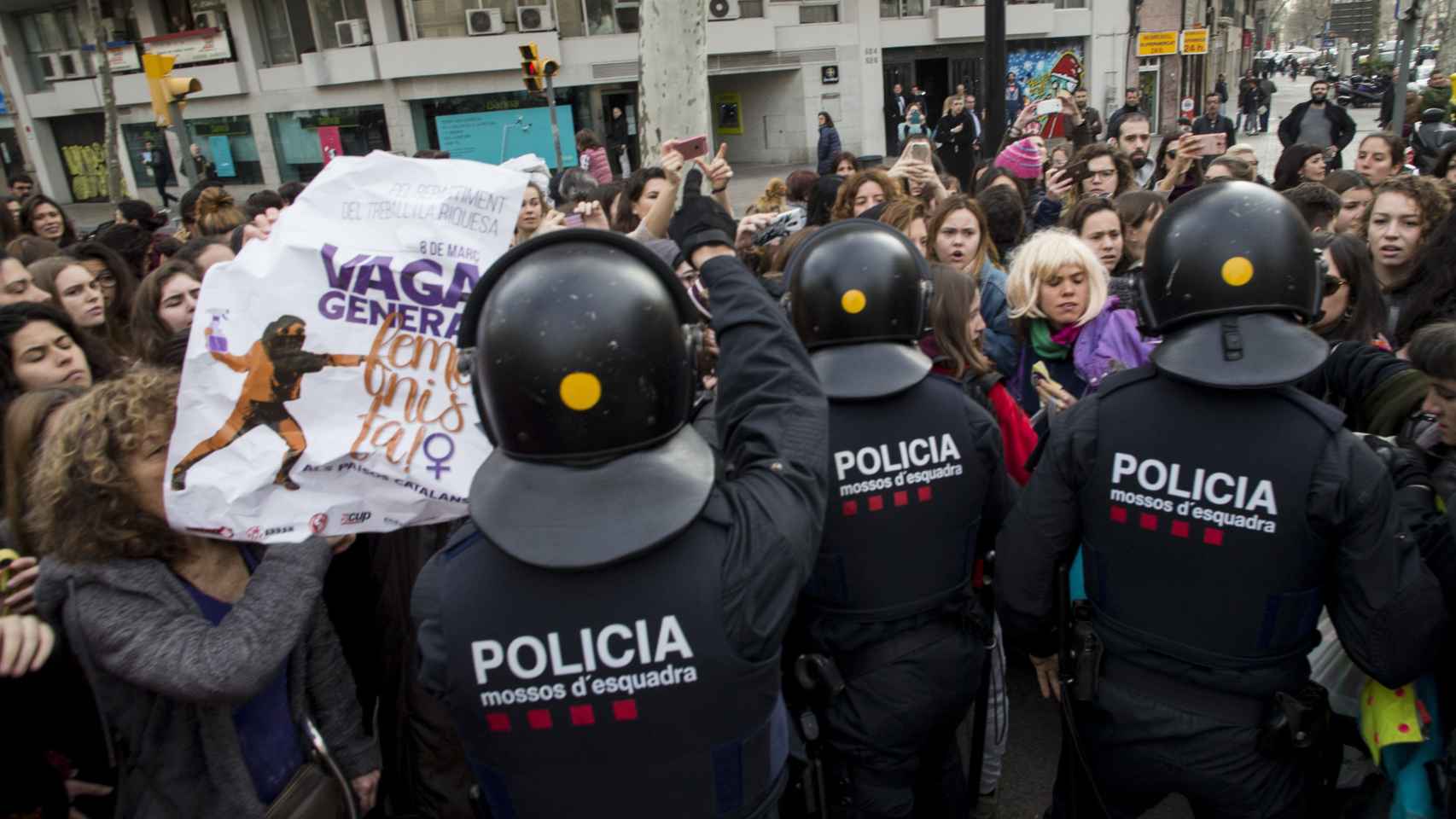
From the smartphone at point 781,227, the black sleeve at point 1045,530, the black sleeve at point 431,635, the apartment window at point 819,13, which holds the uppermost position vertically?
the apartment window at point 819,13

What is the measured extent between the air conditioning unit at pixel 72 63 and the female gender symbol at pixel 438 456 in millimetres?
34256

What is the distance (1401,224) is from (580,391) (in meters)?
4.22

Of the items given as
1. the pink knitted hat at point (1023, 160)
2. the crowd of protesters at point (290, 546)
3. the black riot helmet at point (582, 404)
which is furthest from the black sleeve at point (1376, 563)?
A: the pink knitted hat at point (1023, 160)

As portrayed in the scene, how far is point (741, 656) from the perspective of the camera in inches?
62.1

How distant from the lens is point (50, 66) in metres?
29.3

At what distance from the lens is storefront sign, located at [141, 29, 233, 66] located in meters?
25.2

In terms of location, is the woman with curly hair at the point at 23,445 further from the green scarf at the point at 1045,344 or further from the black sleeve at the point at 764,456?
the green scarf at the point at 1045,344

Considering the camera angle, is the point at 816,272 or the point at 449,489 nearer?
the point at 449,489

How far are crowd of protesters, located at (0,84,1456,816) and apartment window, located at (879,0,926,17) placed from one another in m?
24.0

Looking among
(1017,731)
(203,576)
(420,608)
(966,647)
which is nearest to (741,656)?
(420,608)

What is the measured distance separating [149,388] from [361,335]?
0.49 meters

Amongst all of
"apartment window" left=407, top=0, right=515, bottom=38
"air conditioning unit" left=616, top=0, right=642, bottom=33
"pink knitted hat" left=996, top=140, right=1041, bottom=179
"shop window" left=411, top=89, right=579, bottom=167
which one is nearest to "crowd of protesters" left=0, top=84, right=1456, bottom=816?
"pink knitted hat" left=996, top=140, right=1041, bottom=179

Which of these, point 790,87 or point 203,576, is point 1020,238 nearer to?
point 203,576

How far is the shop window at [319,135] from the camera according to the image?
24.2 metres
